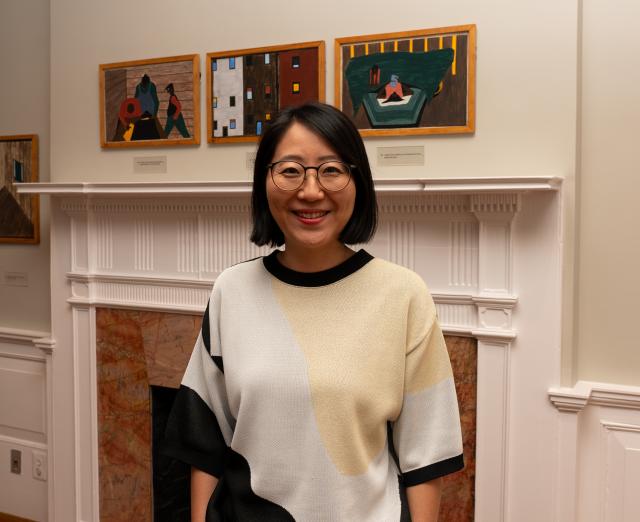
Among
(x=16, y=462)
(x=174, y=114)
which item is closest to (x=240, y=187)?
(x=174, y=114)

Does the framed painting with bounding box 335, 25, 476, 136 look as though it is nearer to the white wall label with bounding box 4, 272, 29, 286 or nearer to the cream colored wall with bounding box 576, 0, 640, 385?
the cream colored wall with bounding box 576, 0, 640, 385

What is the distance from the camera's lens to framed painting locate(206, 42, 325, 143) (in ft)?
10.4

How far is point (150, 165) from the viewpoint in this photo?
3.62 m

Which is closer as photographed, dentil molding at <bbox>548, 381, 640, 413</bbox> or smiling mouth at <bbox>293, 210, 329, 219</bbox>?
smiling mouth at <bbox>293, 210, 329, 219</bbox>

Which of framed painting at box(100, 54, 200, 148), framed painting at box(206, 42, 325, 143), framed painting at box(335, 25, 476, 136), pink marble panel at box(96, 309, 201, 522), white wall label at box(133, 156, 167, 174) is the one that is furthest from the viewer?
pink marble panel at box(96, 309, 201, 522)

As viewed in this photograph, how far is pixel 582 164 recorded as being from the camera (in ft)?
9.30

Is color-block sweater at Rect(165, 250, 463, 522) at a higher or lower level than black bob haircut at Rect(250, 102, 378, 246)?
lower

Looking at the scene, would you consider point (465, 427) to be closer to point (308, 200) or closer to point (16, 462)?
point (308, 200)

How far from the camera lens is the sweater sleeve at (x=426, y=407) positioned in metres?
1.38

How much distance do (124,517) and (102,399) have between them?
67 centimetres

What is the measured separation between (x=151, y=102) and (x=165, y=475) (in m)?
2.01

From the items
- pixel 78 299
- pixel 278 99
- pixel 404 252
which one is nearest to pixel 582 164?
pixel 404 252

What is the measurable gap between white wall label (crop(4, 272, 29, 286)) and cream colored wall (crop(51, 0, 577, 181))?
2.53ft

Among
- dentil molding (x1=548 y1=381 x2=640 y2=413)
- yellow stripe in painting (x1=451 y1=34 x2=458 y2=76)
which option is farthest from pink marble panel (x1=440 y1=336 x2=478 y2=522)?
yellow stripe in painting (x1=451 y1=34 x2=458 y2=76)
